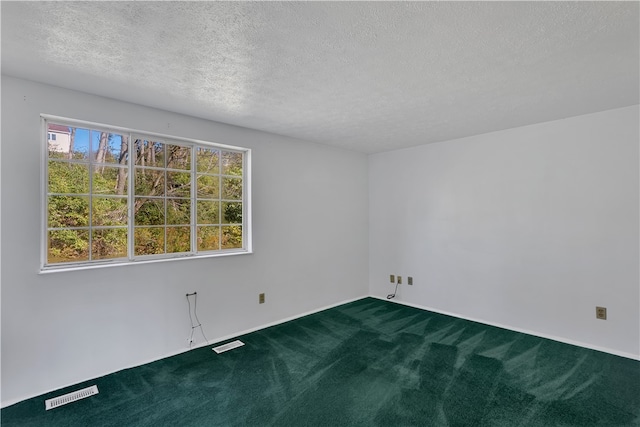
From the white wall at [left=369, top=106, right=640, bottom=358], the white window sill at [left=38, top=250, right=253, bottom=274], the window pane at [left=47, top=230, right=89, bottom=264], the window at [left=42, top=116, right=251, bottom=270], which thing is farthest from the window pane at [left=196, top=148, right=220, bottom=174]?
the white wall at [left=369, top=106, right=640, bottom=358]

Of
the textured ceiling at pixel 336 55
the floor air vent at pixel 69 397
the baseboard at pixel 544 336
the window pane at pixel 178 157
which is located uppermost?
the textured ceiling at pixel 336 55

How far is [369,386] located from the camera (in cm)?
242

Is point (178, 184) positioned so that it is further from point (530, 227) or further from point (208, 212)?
point (530, 227)

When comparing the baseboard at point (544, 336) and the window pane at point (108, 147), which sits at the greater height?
the window pane at point (108, 147)

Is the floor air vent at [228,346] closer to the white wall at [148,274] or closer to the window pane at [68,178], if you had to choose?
the white wall at [148,274]

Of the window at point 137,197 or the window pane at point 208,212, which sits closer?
the window at point 137,197

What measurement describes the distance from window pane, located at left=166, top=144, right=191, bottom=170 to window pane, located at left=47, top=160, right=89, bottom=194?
2.30 ft

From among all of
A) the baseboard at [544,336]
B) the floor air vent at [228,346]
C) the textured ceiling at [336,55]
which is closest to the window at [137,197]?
the textured ceiling at [336,55]

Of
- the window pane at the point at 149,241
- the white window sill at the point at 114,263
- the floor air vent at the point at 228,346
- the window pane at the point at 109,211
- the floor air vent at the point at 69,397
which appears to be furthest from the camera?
the floor air vent at the point at 228,346

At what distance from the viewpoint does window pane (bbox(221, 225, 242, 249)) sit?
3.54 meters

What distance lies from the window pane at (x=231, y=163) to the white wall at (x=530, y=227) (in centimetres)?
239

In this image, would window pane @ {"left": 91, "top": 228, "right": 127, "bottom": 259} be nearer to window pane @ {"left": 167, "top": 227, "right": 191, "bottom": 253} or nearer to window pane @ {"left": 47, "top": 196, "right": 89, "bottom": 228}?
window pane @ {"left": 47, "top": 196, "right": 89, "bottom": 228}

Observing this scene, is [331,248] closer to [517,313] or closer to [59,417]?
[517,313]

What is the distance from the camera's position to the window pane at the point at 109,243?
269cm
